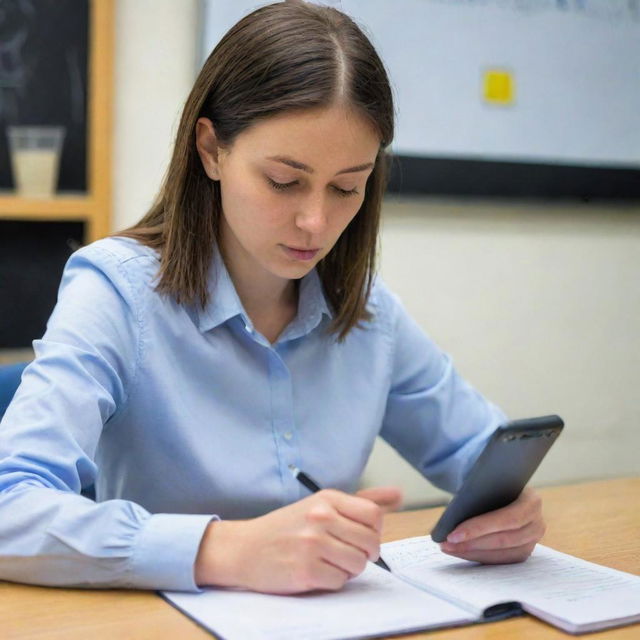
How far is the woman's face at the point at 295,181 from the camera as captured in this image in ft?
3.85

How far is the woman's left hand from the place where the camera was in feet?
3.69

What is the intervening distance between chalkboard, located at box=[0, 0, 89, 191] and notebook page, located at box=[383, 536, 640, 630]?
1.15m

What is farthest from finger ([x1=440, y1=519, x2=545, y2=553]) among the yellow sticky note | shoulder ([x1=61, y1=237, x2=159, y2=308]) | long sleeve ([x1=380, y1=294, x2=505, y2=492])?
the yellow sticky note

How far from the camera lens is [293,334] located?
4.51ft

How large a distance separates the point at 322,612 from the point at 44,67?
1349 millimetres

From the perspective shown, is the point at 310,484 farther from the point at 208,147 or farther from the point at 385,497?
the point at 208,147

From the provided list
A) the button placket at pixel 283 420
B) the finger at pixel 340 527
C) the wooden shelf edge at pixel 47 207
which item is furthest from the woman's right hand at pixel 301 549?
the wooden shelf edge at pixel 47 207

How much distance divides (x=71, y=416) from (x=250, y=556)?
0.27 m

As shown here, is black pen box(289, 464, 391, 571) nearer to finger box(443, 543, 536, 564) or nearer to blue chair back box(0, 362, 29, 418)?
finger box(443, 543, 536, 564)

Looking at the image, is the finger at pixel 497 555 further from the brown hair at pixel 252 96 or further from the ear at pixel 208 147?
the ear at pixel 208 147

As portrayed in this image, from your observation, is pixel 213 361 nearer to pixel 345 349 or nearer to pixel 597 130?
pixel 345 349

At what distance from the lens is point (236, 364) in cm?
132

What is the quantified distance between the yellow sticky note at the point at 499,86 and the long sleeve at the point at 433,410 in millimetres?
1018

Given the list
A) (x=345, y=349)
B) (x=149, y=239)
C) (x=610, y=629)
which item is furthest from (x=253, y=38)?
(x=610, y=629)
